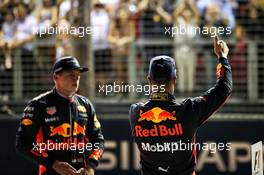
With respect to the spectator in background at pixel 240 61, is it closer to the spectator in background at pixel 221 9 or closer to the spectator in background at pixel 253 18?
the spectator in background at pixel 253 18

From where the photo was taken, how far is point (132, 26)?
780cm

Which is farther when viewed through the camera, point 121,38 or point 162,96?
point 121,38

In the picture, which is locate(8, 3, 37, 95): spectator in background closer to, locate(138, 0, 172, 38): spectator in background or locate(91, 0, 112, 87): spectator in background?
locate(91, 0, 112, 87): spectator in background

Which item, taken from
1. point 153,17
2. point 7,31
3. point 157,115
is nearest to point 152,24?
point 153,17

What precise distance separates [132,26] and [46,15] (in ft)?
3.49

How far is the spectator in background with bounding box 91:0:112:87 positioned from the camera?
7.39m

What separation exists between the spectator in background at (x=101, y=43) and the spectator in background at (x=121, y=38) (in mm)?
76

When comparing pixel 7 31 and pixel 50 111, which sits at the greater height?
pixel 7 31

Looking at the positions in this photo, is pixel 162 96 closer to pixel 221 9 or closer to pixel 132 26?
pixel 221 9

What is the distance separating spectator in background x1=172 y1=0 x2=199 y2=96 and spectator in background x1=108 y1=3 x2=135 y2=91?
0.57m

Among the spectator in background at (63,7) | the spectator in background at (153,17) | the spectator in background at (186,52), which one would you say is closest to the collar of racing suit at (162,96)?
the spectator in background at (63,7)

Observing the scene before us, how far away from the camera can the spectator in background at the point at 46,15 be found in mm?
7273

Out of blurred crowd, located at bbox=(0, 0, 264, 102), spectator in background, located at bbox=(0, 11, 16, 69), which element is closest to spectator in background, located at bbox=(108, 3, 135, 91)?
blurred crowd, located at bbox=(0, 0, 264, 102)

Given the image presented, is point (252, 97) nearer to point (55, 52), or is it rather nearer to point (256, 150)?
point (55, 52)
